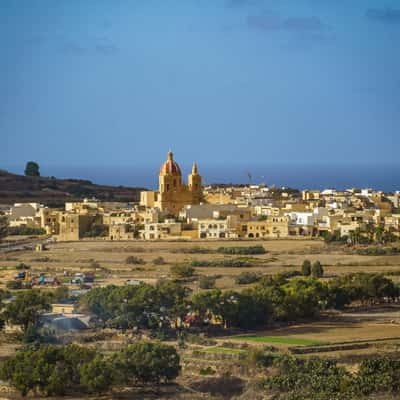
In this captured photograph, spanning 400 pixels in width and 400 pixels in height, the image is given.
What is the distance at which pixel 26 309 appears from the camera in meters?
30.2

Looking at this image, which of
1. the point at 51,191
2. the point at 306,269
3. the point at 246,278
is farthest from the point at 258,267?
the point at 51,191

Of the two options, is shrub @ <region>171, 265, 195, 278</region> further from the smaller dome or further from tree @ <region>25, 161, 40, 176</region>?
tree @ <region>25, 161, 40, 176</region>

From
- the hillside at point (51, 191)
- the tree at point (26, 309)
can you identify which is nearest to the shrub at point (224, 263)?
the tree at point (26, 309)

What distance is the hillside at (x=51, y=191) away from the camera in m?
73.1

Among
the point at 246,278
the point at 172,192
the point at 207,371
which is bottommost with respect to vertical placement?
the point at 207,371

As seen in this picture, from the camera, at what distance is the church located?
58094 mm

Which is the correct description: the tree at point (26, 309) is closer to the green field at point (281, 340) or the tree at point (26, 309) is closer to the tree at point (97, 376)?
the green field at point (281, 340)

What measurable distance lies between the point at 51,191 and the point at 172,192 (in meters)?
21.2

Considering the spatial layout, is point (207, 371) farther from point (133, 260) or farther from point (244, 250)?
point (244, 250)

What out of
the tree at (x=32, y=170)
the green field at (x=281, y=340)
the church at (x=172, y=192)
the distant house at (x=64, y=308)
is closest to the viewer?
the green field at (x=281, y=340)

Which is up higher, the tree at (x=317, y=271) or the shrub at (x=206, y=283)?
the tree at (x=317, y=271)

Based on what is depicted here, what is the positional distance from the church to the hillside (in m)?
11.3

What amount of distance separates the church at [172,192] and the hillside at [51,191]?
11.3 metres

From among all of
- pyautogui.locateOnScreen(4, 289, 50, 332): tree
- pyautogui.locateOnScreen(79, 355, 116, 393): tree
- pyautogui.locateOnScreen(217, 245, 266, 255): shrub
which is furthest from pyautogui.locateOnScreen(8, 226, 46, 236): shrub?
pyautogui.locateOnScreen(79, 355, 116, 393): tree
